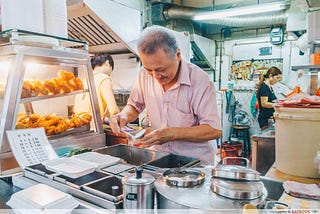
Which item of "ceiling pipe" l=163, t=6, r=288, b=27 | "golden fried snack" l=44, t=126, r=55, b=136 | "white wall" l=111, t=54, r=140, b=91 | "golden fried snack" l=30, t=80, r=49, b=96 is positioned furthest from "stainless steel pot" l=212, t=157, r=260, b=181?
"ceiling pipe" l=163, t=6, r=288, b=27

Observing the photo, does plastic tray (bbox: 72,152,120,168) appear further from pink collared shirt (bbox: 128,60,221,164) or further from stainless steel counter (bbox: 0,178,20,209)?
pink collared shirt (bbox: 128,60,221,164)

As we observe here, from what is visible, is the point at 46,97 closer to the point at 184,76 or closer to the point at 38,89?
the point at 38,89

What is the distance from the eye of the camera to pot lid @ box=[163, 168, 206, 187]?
0.82m

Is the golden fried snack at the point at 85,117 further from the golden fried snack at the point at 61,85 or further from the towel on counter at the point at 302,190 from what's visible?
the towel on counter at the point at 302,190

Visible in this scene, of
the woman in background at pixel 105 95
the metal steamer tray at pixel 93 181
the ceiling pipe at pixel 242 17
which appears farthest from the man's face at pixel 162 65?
the ceiling pipe at pixel 242 17

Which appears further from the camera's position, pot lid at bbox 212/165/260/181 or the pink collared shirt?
the pink collared shirt

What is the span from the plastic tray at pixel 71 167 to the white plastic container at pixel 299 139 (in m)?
0.98

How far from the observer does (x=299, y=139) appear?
1304 millimetres

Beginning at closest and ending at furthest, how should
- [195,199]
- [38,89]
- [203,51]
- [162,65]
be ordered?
1. [195,199]
2. [162,65]
3. [38,89]
4. [203,51]

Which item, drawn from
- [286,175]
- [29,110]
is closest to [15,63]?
[29,110]

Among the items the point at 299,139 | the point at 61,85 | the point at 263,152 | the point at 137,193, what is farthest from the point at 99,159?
the point at 263,152

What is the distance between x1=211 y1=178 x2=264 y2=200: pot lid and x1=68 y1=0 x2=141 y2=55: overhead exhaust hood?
2728 millimetres

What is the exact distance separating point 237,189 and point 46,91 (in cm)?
149

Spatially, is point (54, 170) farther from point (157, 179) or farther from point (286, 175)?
point (286, 175)
